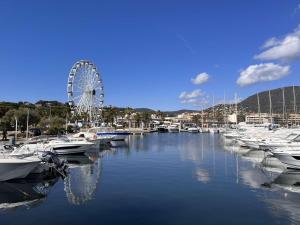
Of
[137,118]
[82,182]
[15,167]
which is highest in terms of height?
[137,118]

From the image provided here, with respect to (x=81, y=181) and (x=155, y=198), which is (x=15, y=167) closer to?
(x=81, y=181)

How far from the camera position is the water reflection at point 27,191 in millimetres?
18389

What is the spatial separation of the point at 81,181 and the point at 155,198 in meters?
7.71

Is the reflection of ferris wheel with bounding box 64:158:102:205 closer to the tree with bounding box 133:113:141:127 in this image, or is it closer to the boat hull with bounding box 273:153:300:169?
the boat hull with bounding box 273:153:300:169

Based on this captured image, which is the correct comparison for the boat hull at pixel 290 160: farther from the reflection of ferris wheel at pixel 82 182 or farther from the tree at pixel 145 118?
the tree at pixel 145 118

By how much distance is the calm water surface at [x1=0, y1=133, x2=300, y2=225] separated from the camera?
15664 mm

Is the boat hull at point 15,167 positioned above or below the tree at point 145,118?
below

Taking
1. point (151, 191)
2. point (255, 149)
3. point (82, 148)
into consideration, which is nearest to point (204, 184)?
point (151, 191)

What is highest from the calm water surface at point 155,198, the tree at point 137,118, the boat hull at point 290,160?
the tree at point 137,118

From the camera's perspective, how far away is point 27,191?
21.1m

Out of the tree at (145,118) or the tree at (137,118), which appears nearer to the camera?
the tree at (137,118)

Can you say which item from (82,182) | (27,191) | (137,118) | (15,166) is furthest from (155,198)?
(137,118)

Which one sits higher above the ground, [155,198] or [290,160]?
[290,160]

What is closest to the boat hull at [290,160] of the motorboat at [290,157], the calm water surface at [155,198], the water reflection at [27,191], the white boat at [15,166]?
the motorboat at [290,157]
